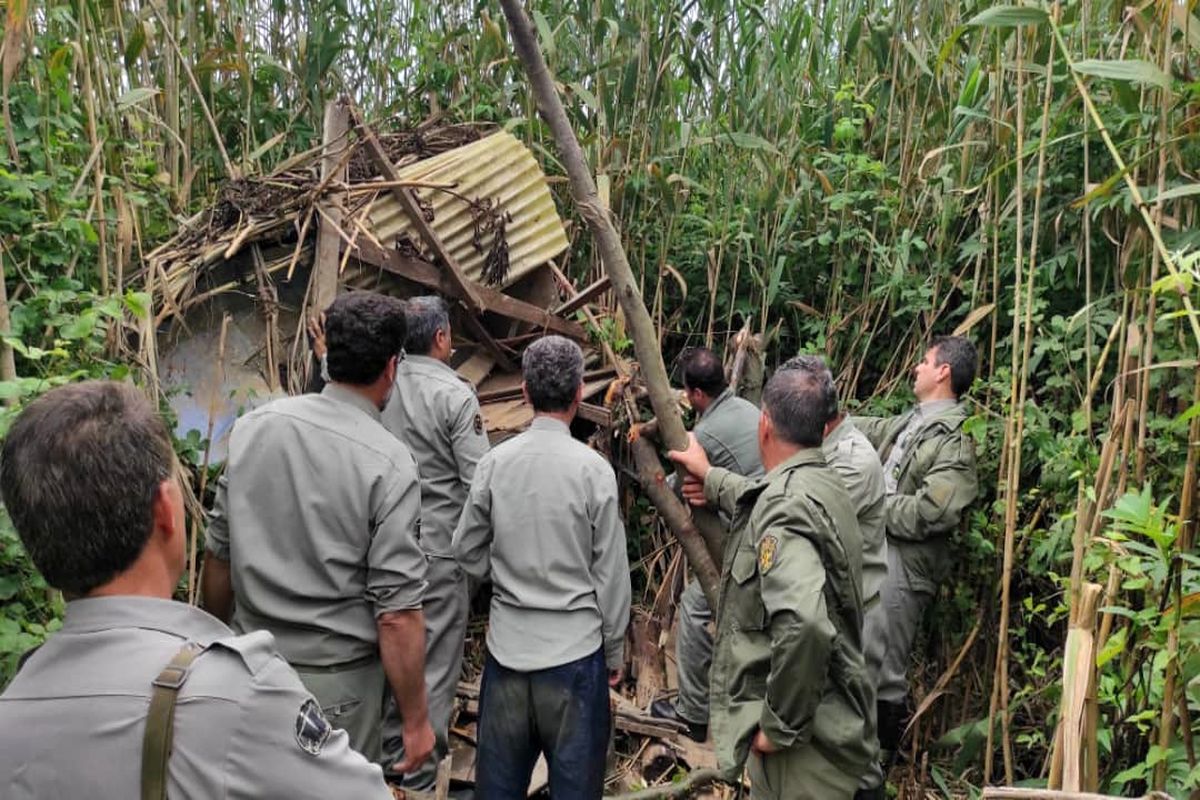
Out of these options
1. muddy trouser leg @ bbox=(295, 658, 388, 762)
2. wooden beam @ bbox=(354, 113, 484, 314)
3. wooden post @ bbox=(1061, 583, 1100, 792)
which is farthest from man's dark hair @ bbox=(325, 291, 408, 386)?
wooden beam @ bbox=(354, 113, 484, 314)

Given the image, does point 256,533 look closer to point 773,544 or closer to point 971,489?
point 773,544

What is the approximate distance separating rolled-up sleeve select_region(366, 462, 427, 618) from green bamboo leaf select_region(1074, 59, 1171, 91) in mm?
2080

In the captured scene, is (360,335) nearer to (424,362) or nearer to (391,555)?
(391,555)

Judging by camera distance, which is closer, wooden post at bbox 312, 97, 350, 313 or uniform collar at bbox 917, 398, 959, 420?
uniform collar at bbox 917, 398, 959, 420

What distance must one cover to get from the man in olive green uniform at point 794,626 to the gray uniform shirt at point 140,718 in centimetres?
156

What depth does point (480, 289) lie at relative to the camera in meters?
4.72

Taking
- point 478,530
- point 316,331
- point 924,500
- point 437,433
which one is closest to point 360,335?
point 478,530

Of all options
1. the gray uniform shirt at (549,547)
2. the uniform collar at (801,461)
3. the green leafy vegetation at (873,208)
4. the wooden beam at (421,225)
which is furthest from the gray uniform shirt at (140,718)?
the wooden beam at (421,225)

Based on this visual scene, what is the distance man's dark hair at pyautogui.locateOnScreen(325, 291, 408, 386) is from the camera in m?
2.51

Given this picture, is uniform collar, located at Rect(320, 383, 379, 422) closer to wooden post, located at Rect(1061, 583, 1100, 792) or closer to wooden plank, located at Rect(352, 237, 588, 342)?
wooden post, located at Rect(1061, 583, 1100, 792)

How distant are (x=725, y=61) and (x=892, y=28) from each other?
101cm

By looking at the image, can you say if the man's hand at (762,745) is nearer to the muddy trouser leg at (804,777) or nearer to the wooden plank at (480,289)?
the muddy trouser leg at (804,777)

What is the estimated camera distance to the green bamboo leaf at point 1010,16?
2.69m

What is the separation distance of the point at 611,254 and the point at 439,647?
1.78 meters
